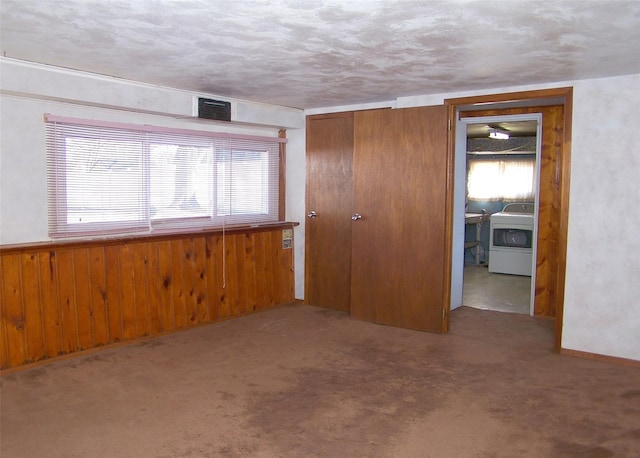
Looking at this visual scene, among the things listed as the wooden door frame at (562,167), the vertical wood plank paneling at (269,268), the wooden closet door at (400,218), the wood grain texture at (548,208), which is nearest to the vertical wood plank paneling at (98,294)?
the vertical wood plank paneling at (269,268)

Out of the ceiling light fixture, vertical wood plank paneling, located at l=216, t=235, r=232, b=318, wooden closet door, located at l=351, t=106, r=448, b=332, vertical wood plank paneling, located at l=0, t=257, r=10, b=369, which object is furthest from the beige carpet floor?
the ceiling light fixture

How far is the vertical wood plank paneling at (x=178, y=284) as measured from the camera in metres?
4.50

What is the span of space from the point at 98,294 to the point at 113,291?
123mm

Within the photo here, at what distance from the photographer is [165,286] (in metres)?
4.45

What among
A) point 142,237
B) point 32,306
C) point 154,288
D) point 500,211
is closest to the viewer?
point 32,306

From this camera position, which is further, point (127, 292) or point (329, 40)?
point (127, 292)

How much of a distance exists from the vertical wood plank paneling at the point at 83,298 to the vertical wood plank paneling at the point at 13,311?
0.39m

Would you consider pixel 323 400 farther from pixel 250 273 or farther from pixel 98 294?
pixel 250 273

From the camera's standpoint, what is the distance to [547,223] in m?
5.27

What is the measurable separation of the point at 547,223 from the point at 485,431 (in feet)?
10.3

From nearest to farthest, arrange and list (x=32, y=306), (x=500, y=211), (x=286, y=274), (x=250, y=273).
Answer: (x=32, y=306) → (x=250, y=273) → (x=286, y=274) → (x=500, y=211)

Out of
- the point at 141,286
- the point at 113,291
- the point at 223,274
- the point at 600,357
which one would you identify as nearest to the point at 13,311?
the point at 113,291

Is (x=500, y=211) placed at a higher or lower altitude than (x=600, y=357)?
higher

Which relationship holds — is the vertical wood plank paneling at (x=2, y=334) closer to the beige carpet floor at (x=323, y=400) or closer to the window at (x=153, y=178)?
the beige carpet floor at (x=323, y=400)
